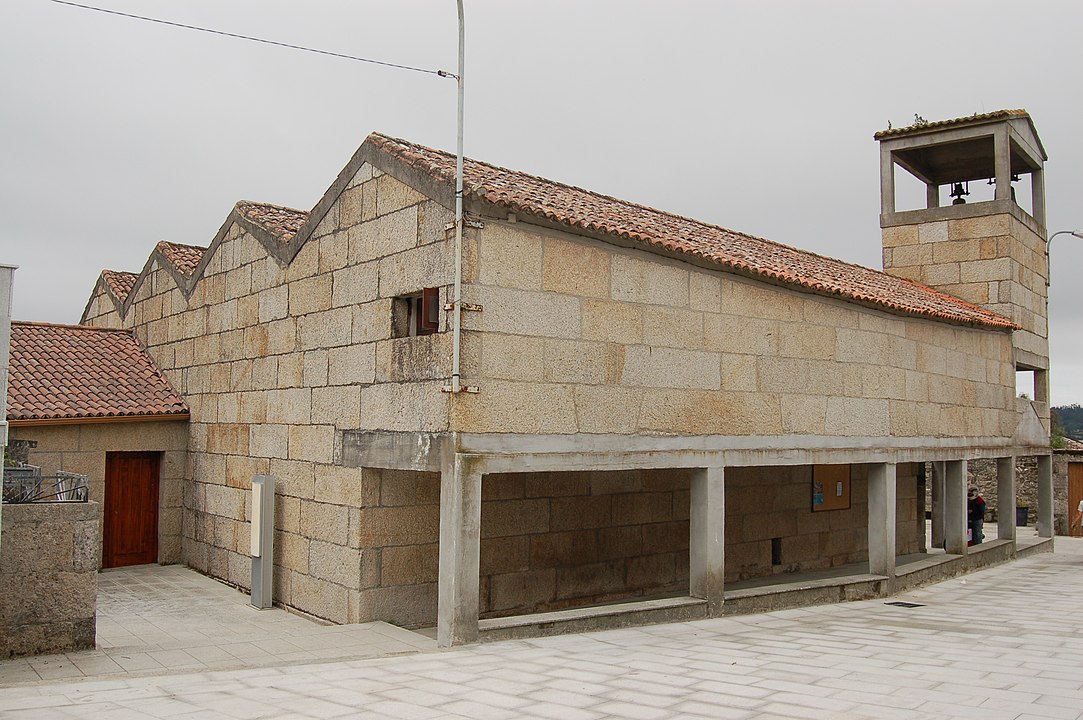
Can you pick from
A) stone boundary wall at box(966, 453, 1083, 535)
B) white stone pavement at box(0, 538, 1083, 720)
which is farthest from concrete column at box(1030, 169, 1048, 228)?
white stone pavement at box(0, 538, 1083, 720)

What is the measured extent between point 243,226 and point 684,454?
23.3ft

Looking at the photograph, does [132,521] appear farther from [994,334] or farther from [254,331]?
[994,334]

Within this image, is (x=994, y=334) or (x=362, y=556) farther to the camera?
(x=994, y=334)

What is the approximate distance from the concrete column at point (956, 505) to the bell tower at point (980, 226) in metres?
3.61

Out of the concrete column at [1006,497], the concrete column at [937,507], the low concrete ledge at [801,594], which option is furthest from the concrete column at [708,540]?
the concrete column at [937,507]

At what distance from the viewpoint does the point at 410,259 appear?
983 centimetres

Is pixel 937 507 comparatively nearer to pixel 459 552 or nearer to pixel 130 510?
pixel 459 552

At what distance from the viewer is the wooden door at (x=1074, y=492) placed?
2447 cm

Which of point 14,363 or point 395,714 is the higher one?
point 14,363

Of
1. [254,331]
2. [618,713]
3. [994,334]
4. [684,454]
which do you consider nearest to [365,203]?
[254,331]

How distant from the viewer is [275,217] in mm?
13789

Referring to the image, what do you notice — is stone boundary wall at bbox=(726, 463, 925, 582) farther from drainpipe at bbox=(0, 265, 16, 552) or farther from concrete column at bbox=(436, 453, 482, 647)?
drainpipe at bbox=(0, 265, 16, 552)

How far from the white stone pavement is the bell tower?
10253 millimetres

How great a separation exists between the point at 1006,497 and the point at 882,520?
677 centimetres
